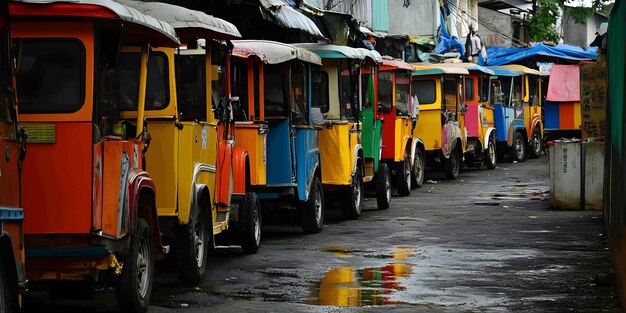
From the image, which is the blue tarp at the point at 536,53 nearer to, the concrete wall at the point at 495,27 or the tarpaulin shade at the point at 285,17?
the concrete wall at the point at 495,27

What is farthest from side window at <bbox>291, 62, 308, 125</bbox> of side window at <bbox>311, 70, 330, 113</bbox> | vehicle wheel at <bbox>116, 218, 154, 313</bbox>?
vehicle wheel at <bbox>116, 218, 154, 313</bbox>

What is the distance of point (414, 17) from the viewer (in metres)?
43.5

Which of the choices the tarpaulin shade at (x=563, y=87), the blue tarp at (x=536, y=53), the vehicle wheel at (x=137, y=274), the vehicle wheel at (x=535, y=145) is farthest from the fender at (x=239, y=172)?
the blue tarp at (x=536, y=53)

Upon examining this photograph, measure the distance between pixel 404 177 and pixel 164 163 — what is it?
13.0m

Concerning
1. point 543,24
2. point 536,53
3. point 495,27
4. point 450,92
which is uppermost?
point 543,24

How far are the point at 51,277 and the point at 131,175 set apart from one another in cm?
99

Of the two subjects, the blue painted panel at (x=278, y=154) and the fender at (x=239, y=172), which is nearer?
the fender at (x=239, y=172)

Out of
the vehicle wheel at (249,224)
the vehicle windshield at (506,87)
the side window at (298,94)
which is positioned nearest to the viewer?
the vehicle wheel at (249,224)

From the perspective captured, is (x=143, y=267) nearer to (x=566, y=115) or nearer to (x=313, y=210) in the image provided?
(x=313, y=210)

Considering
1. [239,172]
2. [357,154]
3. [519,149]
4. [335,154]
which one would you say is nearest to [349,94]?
[357,154]

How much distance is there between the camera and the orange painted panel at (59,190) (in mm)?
8547

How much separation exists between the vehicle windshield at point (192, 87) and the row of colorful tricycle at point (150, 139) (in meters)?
0.01

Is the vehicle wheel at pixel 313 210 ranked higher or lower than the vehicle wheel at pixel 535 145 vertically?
lower

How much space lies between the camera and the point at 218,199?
495 inches
